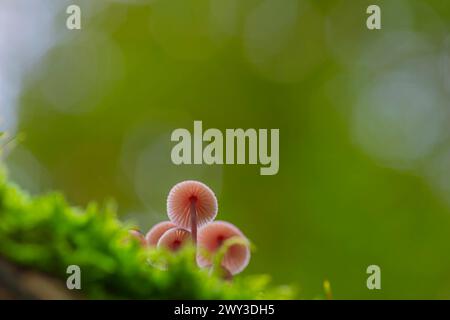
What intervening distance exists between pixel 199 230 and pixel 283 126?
3337mm

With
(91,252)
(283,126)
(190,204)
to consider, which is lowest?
(91,252)

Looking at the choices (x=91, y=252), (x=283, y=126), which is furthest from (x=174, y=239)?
(x=283, y=126)

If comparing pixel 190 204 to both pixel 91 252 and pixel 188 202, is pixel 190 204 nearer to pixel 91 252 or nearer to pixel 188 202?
pixel 188 202

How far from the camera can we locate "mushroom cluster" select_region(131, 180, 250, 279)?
67 centimetres

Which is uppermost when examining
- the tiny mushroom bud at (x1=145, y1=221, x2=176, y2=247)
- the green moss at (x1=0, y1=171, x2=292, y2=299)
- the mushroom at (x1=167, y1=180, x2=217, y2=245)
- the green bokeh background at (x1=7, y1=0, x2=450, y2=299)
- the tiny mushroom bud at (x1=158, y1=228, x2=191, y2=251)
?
the green bokeh background at (x1=7, y1=0, x2=450, y2=299)

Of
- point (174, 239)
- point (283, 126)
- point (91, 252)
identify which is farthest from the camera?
point (283, 126)

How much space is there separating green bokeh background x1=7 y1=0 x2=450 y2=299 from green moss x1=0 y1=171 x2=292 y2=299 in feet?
9.15

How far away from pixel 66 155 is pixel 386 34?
2243mm

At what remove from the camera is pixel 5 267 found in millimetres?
472

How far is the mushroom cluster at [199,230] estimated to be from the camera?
671 millimetres

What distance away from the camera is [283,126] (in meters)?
4.00

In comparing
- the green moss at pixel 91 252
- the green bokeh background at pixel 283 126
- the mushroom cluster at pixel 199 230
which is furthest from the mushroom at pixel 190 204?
the green bokeh background at pixel 283 126

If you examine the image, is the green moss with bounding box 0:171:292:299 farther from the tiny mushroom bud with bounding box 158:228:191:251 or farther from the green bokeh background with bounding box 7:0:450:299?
the green bokeh background with bounding box 7:0:450:299

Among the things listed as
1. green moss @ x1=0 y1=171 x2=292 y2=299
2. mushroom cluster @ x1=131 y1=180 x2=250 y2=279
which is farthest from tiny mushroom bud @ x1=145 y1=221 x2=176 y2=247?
green moss @ x1=0 y1=171 x2=292 y2=299
